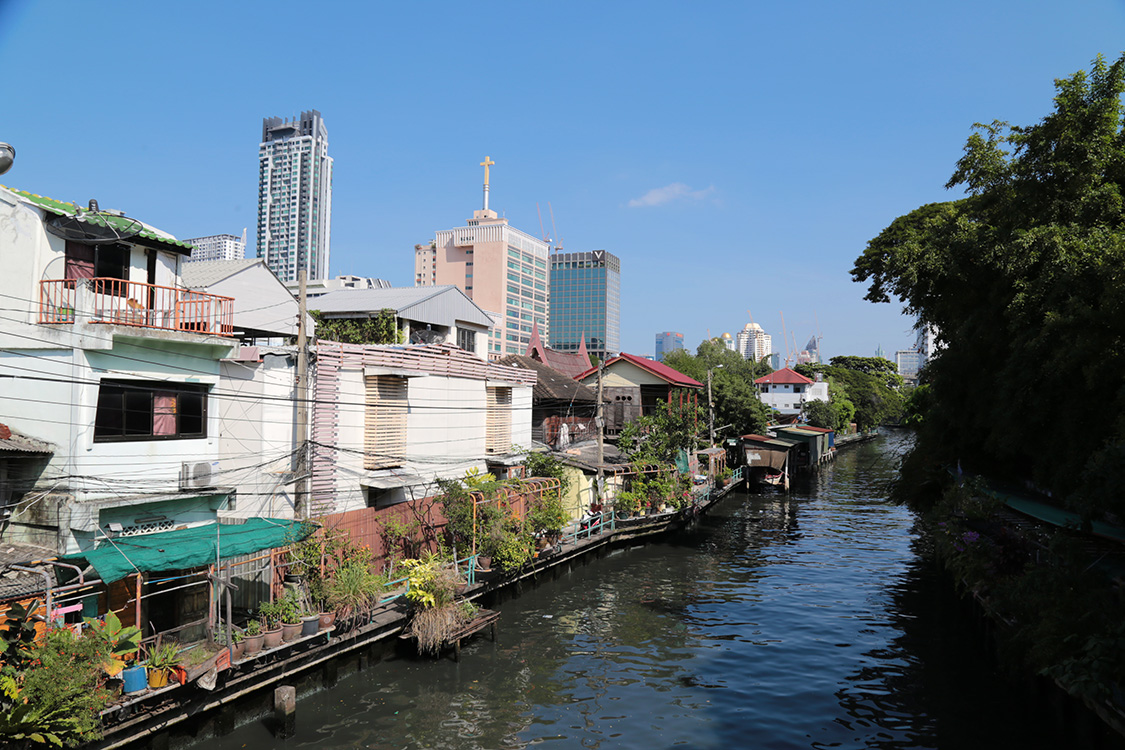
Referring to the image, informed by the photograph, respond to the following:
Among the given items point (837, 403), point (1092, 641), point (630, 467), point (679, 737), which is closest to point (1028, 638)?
point (1092, 641)

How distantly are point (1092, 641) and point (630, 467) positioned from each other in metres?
25.5

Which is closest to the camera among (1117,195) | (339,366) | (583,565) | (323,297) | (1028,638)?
(1028,638)

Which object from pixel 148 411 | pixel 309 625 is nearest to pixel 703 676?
pixel 309 625

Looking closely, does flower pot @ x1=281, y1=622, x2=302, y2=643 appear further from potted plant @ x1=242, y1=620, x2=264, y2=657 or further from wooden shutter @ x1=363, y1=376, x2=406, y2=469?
wooden shutter @ x1=363, y1=376, x2=406, y2=469

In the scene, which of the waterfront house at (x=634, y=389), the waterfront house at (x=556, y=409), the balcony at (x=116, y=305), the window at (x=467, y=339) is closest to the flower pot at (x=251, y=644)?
the balcony at (x=116, y=305)

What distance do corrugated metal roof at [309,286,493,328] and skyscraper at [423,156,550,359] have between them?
331 feet

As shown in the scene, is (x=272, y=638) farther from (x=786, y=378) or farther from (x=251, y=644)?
(x=786, y=378)

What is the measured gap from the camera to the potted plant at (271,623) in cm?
1578

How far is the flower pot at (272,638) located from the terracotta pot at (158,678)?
231 centimetres

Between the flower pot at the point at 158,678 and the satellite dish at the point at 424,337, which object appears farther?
the satellite dish at the point at 424,337

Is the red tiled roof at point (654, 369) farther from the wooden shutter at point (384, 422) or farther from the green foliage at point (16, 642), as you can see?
the green foliage at point (16, 642)

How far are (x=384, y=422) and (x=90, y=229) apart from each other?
9692 millimetres

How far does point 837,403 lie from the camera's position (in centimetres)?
10712

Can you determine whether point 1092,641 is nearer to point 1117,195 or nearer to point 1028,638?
point 1028,638
